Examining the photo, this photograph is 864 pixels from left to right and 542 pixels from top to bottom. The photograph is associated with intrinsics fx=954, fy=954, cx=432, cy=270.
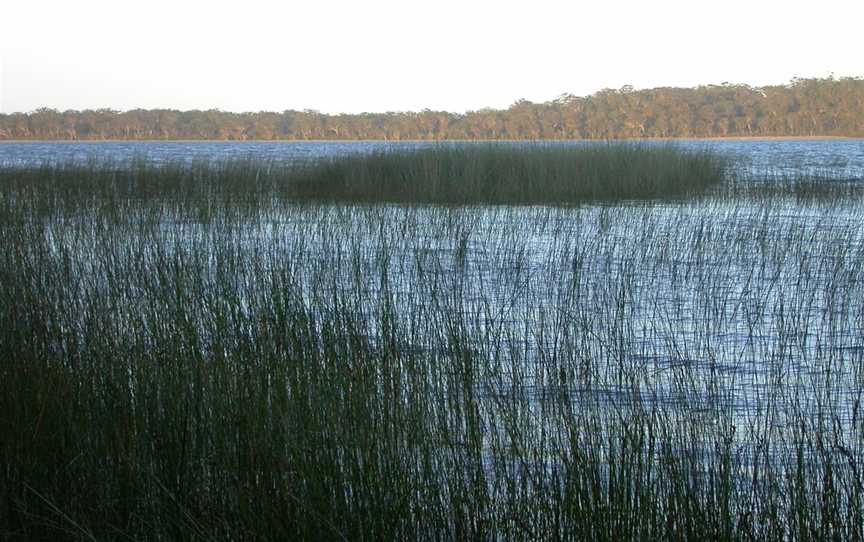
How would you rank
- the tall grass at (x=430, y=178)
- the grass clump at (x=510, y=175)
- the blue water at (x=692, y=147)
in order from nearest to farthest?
the tall grass at (x=430, y=178), the grass clump at (x=510, y=175), the blue water at (x=692, y=147)

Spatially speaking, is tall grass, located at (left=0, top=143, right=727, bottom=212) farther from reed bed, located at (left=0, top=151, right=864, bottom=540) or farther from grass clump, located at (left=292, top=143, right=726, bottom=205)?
reed bed, located at (left=0, top=151, right=864, bottom=540)

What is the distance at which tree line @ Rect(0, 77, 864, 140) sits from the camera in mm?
62375

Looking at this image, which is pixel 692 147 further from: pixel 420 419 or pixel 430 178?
pixel 420 419

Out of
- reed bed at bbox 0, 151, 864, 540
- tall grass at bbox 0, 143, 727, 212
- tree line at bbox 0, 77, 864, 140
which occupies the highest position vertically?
tree line at bbox 0, 77, 864, 140

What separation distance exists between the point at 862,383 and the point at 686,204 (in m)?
7.99

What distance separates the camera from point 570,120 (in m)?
65.3

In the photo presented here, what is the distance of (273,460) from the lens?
2205 mm

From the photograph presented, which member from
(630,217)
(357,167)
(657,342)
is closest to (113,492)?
(657,342)

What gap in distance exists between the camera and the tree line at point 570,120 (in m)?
62.4

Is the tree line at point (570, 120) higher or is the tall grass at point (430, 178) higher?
the tree line at point (570, 120)

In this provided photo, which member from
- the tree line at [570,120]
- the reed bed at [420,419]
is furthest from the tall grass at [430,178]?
the tree line at [570,120]

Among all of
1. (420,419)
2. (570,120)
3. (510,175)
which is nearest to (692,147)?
(510,175)

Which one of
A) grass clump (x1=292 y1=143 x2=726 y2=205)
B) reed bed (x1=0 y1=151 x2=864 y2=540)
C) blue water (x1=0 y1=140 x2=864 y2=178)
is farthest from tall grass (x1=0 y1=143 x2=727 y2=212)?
reed bed (x1=0 y1=151 x2=864 y2=540)

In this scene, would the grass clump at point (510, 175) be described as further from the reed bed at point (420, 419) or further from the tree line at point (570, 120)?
the tree line at point (570, 120)
